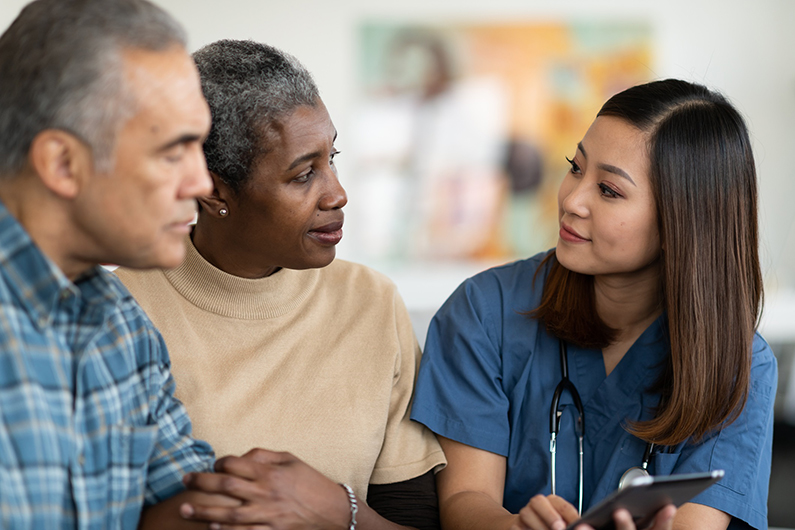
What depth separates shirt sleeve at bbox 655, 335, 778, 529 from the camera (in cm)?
136

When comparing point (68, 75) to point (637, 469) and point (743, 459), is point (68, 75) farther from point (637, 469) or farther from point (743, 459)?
point (743, 459)

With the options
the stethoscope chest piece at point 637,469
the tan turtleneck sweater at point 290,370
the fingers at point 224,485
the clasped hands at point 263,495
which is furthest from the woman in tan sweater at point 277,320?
the stethoscope chest piece at point 637,469

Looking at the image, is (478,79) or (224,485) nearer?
(224,485)

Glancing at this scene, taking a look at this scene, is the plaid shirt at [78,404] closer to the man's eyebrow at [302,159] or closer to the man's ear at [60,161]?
the man's ear at [60,161]

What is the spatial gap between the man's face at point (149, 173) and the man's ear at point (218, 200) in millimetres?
431

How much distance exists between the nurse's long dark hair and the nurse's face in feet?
0.08

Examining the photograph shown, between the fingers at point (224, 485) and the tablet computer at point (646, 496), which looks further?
the fingers at point (224, 485)

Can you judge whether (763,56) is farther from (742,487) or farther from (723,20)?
(742,487)

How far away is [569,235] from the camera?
4.85ft

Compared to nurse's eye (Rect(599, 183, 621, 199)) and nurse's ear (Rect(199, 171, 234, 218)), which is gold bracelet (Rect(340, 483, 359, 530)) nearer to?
nurse's ear (Rect(199, 171, 234, 218))

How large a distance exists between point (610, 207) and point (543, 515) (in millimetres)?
586

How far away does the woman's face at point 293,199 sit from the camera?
4.51 feet

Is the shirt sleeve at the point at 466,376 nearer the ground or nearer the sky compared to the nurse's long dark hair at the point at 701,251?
nearer the ground

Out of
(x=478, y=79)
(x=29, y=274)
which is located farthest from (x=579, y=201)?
(x=478, y=79)
